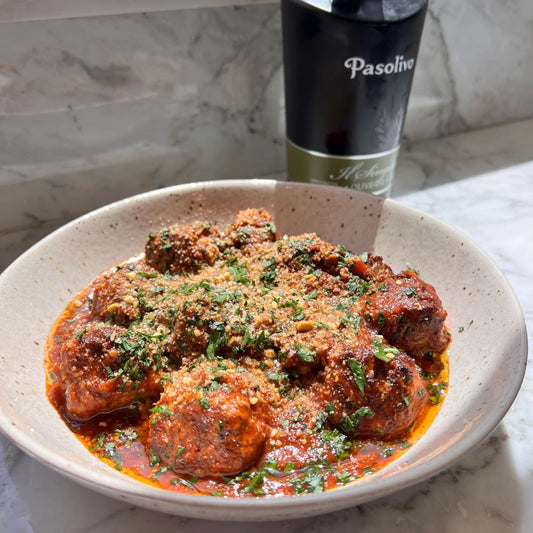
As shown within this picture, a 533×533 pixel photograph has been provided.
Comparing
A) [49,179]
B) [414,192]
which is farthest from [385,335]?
[49,179]

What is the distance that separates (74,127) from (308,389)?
1.81 m

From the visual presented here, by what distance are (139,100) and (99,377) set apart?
1603mm

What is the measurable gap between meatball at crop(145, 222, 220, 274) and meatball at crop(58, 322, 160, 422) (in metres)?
0.52

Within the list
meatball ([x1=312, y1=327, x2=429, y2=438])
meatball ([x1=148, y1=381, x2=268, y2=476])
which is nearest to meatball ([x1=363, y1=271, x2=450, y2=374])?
meatball ([x1=312, y1=327, x2=429, y2=438])

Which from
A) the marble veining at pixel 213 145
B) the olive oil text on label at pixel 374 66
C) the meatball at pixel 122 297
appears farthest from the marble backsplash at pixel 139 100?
the meatball at pixel 122 297

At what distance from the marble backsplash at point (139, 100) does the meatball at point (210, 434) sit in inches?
63.6

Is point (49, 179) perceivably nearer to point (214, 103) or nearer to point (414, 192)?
point (214, 103)

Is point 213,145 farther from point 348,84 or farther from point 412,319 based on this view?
point 412,319

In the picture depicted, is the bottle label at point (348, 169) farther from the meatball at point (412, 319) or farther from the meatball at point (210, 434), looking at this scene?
the meatball at point (210, 434)

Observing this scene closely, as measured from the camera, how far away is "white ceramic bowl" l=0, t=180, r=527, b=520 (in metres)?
1.20

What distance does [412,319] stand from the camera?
1.72 m

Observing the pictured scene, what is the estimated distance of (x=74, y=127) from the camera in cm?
258

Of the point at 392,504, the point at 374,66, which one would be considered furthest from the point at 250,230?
the point at 392,504

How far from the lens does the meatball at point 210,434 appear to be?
4.58 feet
